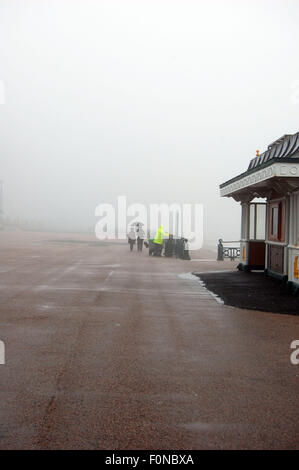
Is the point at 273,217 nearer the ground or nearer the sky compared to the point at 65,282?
nearer the sky

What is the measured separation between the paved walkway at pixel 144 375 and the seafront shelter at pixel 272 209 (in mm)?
3516

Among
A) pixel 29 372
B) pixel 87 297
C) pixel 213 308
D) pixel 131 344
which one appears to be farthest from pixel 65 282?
pixel 29 372

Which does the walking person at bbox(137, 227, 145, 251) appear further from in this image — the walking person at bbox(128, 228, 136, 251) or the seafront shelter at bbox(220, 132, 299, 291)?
the seafront shelter at bbox(220, 132, 299, 291)

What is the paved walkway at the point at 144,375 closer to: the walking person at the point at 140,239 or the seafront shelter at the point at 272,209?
the seafront shelter at the point at 272,209

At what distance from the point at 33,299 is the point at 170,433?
22.2 ft

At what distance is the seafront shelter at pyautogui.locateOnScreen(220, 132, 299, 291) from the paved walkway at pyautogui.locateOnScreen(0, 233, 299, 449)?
3516 millimetres

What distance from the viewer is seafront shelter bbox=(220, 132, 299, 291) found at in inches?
444

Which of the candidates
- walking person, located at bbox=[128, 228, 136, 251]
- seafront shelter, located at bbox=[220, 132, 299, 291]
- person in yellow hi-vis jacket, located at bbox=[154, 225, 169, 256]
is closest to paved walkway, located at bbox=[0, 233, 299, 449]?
seafront shelter, located at bbox=[220, 132, 299, 291]

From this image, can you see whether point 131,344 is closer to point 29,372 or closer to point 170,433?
point 29,372

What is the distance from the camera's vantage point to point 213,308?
952cm

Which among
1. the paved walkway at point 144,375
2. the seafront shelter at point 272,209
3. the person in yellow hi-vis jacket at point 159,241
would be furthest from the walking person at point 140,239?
the paved walkway at point 144,375

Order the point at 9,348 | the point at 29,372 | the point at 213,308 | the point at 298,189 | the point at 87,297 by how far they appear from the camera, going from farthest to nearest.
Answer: the point at 298,189, the point at 87,297, the point at 213,308, the point at 9,348, the point at 29,372

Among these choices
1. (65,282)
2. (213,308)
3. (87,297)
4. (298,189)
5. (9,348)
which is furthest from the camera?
(65,282)

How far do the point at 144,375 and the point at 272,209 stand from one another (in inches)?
438
